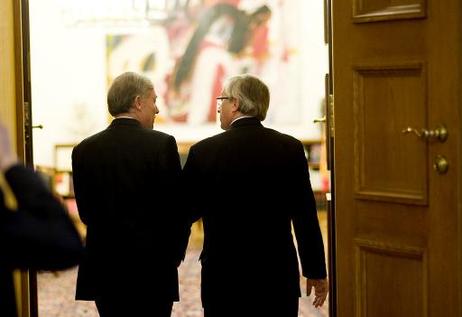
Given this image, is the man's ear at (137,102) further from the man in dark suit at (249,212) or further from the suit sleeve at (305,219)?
the suit sleeve at (305,219)

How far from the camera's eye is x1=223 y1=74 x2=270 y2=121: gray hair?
3.34 metres

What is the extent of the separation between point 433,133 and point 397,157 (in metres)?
0.21

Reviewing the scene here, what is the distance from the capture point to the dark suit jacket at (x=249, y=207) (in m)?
3.26

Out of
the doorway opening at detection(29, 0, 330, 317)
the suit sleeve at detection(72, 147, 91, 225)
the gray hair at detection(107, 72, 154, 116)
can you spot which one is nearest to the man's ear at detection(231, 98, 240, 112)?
the gray hair at detection(107, 72, 154, 116)

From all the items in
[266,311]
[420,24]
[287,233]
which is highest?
[420,24]

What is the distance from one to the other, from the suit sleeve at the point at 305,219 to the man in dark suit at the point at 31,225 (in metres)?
1.65

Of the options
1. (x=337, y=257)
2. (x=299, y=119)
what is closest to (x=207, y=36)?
(x=299, y=119)

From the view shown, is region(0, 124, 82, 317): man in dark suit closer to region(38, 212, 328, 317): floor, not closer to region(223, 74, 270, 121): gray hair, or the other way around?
region(223, 74, 270, 121): gray hair

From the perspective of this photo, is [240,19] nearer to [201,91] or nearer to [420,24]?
[201,91]

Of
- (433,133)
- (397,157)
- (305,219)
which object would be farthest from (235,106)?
(433,133)

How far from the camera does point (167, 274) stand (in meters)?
3.44

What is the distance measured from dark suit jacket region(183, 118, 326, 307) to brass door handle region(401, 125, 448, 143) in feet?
1.43

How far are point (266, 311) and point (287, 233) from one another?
1.02 feet

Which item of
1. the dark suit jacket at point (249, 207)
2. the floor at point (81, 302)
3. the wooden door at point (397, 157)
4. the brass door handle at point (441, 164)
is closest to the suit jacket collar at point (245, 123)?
the dark suit jacket at point (249, 207)
